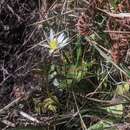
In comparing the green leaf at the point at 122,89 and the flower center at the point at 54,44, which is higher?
the flower center at the point at 54,44

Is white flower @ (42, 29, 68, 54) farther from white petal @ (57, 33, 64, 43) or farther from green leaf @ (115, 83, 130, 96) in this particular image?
green leaf @ (115, 83, 130, 96)

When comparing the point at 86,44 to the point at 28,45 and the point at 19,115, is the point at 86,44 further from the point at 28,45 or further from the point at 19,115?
the point at 19,115

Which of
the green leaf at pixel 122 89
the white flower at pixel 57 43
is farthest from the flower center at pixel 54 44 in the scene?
the green leaf at pixel 122 89

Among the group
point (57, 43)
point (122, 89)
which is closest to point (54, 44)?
point (57, 43)

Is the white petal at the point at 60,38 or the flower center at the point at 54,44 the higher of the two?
the white petal at the point at 60,38

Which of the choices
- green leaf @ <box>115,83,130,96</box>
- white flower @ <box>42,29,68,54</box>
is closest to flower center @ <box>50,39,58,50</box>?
white flower @ <box>42,29,68,54</box>

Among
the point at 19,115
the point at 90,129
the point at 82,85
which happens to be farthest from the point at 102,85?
the point at 19,115

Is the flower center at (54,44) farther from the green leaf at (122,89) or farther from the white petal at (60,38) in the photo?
the green leaf at (122,89)

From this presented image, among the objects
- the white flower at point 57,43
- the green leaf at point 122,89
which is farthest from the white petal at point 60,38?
the green leaf at point 122,89

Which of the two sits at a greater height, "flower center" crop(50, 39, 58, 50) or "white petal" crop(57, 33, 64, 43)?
"white petal" crop(57, 33, 64, 43)

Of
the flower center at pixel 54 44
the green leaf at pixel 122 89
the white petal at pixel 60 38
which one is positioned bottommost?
the green leaf at pixel 122 89

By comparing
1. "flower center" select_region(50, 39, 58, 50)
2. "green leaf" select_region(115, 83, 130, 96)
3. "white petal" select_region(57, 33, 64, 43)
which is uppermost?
"white petal" select_region(57, 33, 64, 43)
